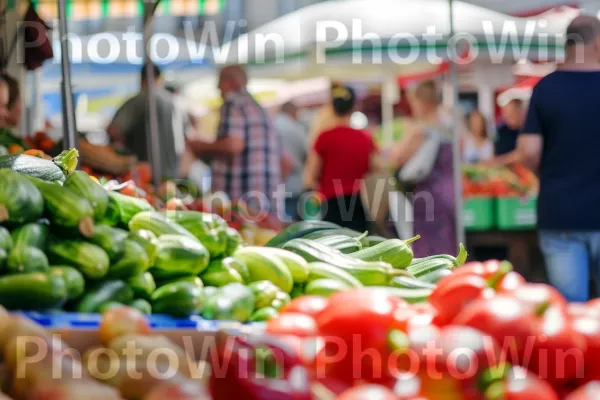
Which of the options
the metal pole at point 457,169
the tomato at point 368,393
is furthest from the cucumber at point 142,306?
the metal pole at point 457,169

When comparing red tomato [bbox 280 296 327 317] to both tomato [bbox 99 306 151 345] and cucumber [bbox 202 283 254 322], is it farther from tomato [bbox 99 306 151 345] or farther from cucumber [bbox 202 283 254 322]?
cucumber [bbox 202 283 254 322]

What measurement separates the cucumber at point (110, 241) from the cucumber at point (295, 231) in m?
0.82

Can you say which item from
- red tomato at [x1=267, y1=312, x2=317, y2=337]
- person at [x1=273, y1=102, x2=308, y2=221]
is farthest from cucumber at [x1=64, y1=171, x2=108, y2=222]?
person at [x1=273, y1=102, x2=308, y2=221]

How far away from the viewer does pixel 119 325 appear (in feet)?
6.12

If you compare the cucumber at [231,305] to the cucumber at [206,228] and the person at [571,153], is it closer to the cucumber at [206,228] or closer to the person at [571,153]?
the cucumber at [206,228]

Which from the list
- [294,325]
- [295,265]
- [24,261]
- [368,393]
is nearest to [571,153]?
[295,265]

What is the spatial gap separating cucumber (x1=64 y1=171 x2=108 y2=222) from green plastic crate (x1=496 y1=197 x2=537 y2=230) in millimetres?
6456

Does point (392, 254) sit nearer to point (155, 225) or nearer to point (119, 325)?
point (155, 225)

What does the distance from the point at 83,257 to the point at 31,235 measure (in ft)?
0.41

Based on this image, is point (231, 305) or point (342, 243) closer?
point (231, 305)

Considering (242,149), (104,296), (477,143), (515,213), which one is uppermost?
(104,296)

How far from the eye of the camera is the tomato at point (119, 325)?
186cm

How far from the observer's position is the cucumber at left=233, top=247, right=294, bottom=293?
2.60m

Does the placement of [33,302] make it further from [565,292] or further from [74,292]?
[565,292]
